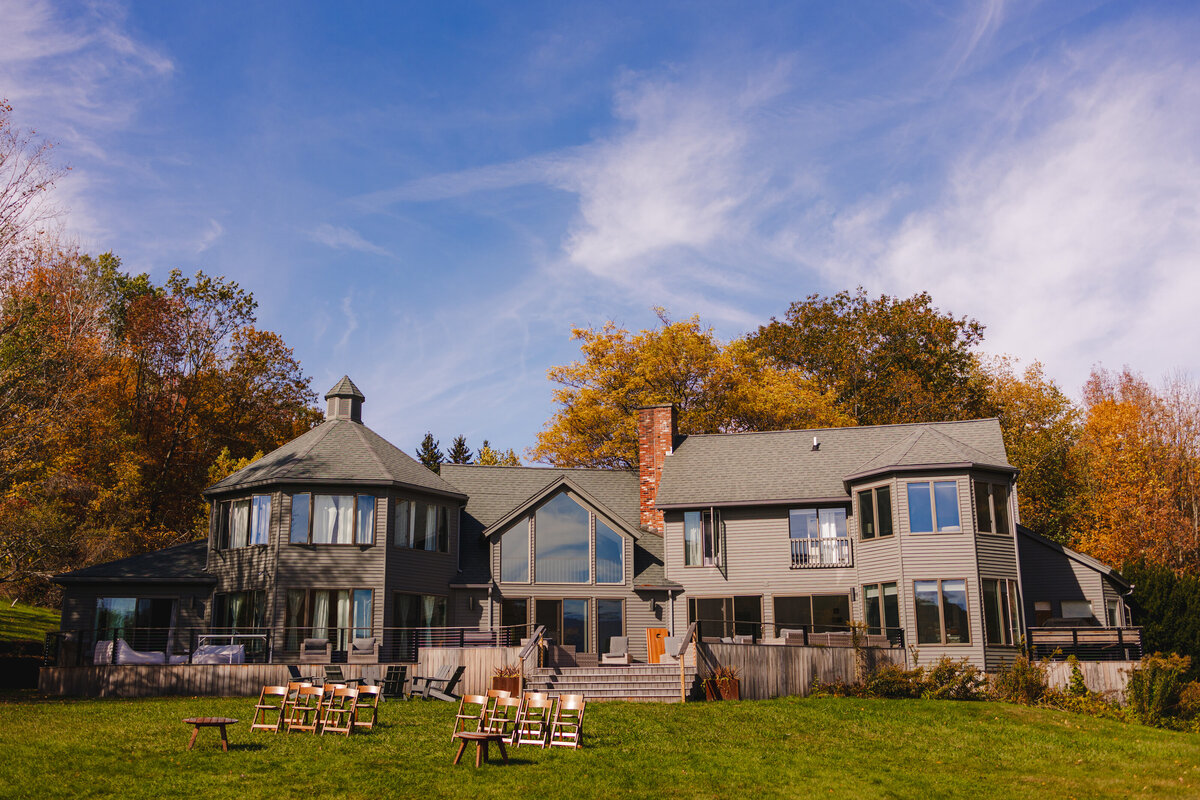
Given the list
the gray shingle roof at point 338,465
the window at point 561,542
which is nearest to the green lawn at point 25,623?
the gray shingle roof at point 338,465

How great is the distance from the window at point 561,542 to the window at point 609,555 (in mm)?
335

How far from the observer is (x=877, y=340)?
4928 cm

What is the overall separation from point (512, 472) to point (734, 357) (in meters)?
15.8

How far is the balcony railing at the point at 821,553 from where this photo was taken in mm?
29031

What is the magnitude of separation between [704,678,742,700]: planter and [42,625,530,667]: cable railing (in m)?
5.51

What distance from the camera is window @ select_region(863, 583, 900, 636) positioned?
26502 mm

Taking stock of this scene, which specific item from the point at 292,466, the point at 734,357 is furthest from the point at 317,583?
the point at 734,357

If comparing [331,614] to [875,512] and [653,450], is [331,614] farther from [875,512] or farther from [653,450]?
[875,512]

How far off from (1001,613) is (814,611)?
5.09 m

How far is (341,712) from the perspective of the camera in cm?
1688

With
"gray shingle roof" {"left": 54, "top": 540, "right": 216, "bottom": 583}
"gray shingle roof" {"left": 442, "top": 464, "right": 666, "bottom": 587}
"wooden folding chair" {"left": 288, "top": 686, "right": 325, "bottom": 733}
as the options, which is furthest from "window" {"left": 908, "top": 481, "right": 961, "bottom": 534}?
"gray shingle roof" {"left": 54, "top": 540, "right": 216, "bottom": 583}

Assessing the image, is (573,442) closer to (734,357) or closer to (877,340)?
(734,357)

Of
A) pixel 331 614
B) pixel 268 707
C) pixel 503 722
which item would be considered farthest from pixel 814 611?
pixel 268 707

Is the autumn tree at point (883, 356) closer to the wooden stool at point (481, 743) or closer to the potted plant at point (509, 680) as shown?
the potted plant at point (509, 680)
